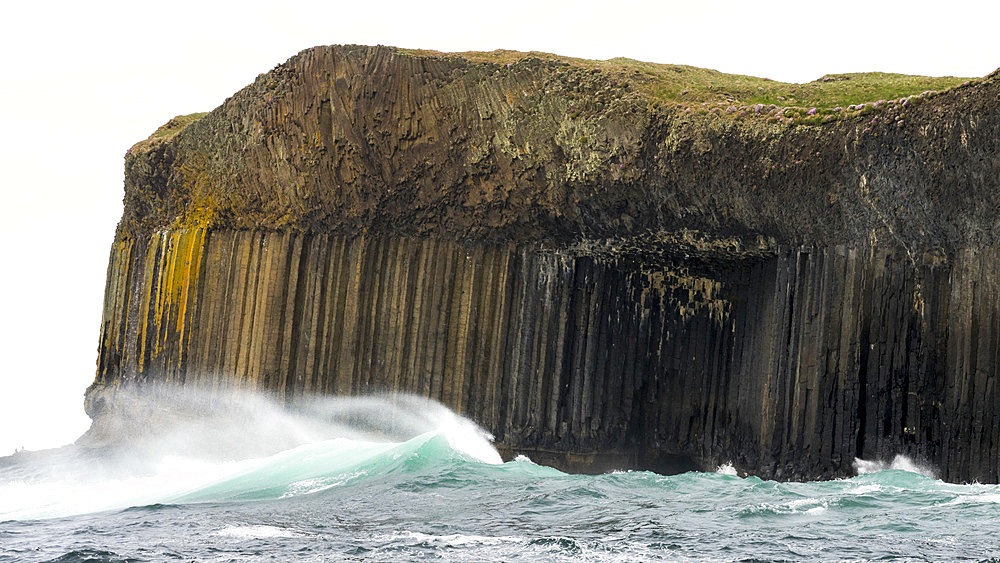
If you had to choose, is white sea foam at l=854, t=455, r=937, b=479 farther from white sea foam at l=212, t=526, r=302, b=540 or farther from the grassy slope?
white sea foam at l=212, t=526, r=302, b=540

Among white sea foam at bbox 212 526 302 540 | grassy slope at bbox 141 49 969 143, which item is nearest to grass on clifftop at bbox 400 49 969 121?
grassy slope at bbox 141 49 969 143

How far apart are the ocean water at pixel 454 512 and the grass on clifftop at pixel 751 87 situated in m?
5.15

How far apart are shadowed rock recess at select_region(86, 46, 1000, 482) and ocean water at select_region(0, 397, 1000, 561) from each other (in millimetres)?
1169

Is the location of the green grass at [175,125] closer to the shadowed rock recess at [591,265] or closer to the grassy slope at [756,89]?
the shadowed rock recess at [591,265]

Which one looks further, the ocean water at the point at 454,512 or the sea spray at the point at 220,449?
the sea spray at the point at 220,449

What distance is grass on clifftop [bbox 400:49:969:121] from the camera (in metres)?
16.0

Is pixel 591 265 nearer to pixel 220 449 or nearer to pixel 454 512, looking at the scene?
pixel 220 449

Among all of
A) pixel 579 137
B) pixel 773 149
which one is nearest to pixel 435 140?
pixel 579 137

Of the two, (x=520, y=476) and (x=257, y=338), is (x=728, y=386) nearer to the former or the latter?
(x=520, y=476)

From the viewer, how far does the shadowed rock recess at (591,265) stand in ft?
48.2

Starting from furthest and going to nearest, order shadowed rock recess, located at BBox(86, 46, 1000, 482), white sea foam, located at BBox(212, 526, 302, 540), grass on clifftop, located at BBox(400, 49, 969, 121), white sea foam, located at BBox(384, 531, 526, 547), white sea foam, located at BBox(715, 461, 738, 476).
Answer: white sea foam, located at BBox(715, 461, 738, 476) < grass on clifftop, located at BBox(400, 49, 969, 121) < shadowed rock recess, located at BBox(86, 46, 1000, 482) < white sea foam, located at BBox(212, 526, 302, 540) < white sea foam, located at BBox(384, 531, 526, 547)

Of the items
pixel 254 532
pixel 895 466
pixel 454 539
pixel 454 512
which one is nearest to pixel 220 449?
pixel 454 512

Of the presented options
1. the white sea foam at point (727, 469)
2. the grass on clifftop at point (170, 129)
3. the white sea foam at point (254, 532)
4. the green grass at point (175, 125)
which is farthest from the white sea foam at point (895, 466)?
the green grass at point (175, 125)

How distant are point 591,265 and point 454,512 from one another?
8378 mm
